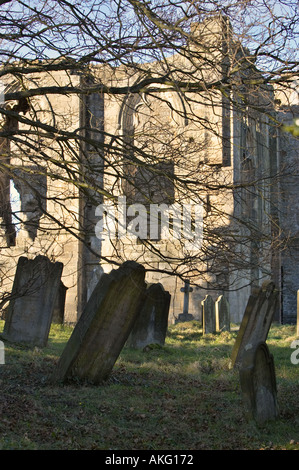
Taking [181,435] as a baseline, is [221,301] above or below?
above

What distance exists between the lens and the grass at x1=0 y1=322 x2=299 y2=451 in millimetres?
4848

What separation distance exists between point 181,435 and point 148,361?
426 cm

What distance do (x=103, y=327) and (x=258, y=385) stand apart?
2.06 m

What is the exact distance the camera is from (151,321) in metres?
10.9

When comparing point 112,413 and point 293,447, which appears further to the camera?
point 112,413

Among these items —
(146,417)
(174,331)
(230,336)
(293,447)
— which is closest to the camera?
(293,447)

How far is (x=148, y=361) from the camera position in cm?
933

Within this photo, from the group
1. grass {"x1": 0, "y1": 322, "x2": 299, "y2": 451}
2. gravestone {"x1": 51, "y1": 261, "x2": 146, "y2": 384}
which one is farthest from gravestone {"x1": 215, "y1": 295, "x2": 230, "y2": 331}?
gravestone {"x1": 51, "y1": 261, "x2": 146, "y2": 384}

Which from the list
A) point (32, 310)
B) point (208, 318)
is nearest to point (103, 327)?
point (32, 310)

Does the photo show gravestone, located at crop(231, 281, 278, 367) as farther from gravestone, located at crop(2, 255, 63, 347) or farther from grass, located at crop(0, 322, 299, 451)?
gravestone, located at crop(2, 255, 63, 347)

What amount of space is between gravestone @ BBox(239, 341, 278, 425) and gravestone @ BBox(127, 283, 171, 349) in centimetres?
510

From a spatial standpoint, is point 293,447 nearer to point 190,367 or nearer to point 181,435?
point 181,435
